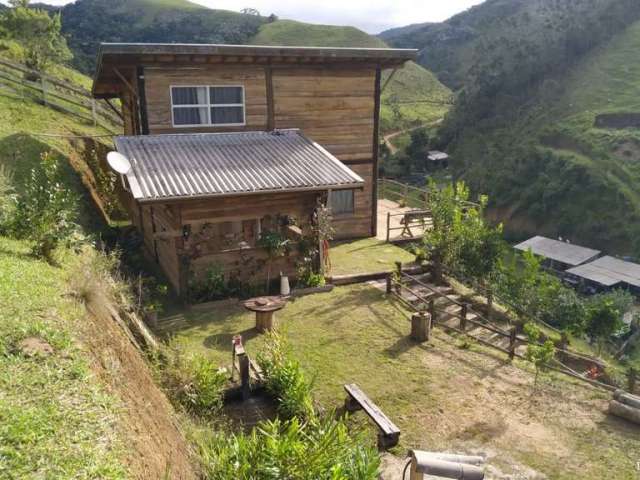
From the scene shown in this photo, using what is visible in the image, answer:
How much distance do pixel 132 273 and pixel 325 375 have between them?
26.5 feet

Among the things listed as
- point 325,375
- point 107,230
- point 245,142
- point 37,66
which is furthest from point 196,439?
point 37,66

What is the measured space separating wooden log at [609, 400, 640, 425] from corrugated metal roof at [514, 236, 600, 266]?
109ft

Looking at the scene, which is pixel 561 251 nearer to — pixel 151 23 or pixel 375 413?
pixel 375 413

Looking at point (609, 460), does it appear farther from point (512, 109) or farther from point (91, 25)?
point (91, 25)

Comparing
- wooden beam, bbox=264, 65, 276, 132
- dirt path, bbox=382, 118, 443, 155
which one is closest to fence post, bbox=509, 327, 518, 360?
wooden beam, bbox=264, 65, 276, 132

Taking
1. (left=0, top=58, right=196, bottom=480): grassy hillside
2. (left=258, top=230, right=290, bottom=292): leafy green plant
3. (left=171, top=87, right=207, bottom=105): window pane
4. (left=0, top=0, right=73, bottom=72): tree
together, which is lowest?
(left=258, top=230, right=290, bottom=292): leafy green plant

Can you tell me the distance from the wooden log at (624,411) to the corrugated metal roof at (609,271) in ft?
103

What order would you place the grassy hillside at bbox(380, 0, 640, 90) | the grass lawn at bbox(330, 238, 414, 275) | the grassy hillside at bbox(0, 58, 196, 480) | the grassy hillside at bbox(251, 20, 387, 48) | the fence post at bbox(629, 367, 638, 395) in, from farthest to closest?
1. the grassy hillside at bbox(251, 20, 387, 48)
2. the grassy hillside at bbox(380, 0, 640, 90)
3. the grass lawn at bbox(330, 238, 414, 275)
4. the fence post at bbox(629, 367, 638, 395)
5. the grassy hillside at bbox(0, 58, 196, 480)

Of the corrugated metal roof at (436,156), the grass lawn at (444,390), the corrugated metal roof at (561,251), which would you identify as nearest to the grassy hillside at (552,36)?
the corrugated metal roof at (436,156)

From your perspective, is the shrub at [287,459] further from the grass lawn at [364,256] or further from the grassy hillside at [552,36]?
the grassy hillside at [552,36]

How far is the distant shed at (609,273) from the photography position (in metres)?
36.8

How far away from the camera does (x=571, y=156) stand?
54188 millimetres

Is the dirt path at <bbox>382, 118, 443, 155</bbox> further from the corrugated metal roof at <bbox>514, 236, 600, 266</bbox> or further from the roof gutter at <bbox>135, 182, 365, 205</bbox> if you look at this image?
the roof gutter at <bbox>135, 182, 365, 205</bbox>

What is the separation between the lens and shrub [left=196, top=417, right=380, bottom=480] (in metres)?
6.00
